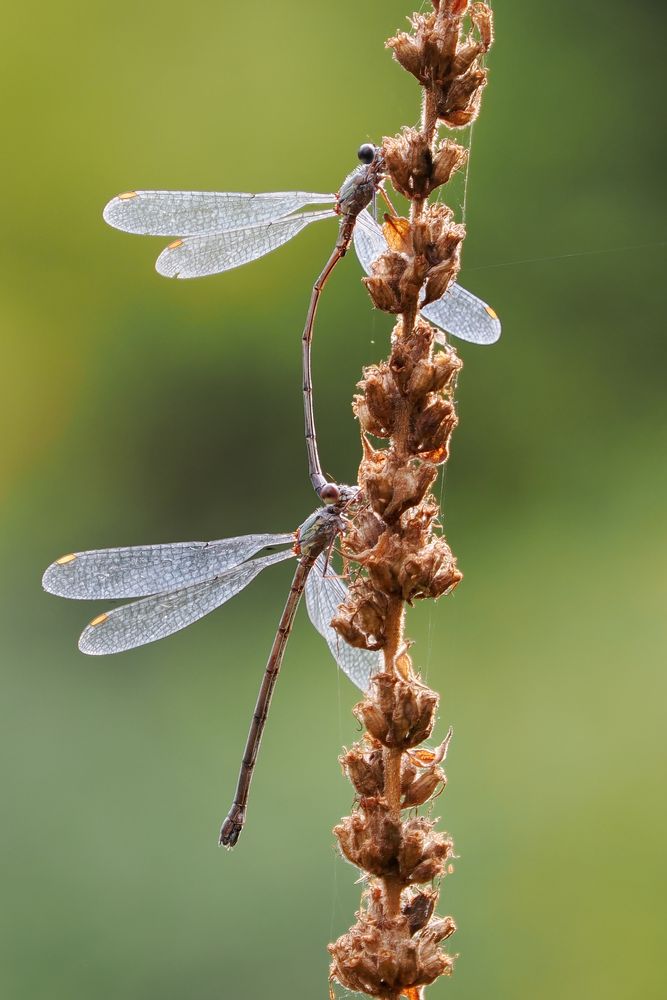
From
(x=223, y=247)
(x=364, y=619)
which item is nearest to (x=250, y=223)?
(x=223, y=247)

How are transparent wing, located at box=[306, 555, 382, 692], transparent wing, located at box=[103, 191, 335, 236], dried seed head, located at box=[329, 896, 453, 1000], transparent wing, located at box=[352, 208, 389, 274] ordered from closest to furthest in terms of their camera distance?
dried seed head, located at box=[329, 896, 453, 1000]
transparent wing, located at box=[306, 555, 382, 692]
transparent wing, located at box=[352, 208, 389, 274]
transparent wing, located at box=[103, 191, 335, 236]

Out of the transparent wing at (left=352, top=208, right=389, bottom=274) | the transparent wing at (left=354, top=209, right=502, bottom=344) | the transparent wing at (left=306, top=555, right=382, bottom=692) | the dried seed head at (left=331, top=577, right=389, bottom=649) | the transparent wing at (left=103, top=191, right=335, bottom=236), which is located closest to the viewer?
the dried seed head at (left=331, top=577, right=389, bottom=649)

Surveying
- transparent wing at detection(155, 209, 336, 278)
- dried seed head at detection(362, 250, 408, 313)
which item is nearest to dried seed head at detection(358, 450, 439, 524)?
dried seed head at detection(362, 250, 408, 313)

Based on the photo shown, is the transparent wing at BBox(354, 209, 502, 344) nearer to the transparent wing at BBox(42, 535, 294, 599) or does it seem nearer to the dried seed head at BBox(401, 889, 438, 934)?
the transparent wing at BBox(42, 535, 294, 599)

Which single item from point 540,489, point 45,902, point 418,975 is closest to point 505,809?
point 540,489

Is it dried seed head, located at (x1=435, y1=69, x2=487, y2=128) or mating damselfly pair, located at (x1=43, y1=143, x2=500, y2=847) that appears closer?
dried seed head, located at (x1=435, y1=69, x2=487, y2=128)

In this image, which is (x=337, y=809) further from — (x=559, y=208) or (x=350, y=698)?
(x=559, y=208)

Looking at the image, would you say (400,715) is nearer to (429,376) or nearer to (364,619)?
(364,619)
